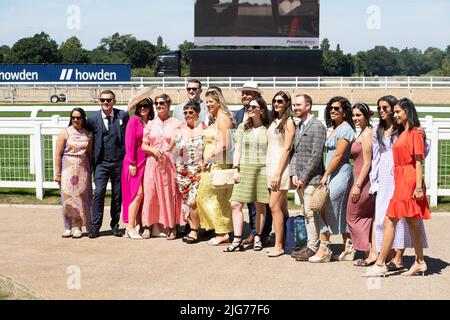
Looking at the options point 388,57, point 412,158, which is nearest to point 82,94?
point 412,158

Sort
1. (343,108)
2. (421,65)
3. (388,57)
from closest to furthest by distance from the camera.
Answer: (343,108)
(388,57)
(421,65)

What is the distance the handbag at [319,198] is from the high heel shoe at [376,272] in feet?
2.76

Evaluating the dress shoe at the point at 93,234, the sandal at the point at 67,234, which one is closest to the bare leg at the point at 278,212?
the dress shoe at the point at 93,234

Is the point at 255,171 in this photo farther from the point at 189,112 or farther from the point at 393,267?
the point at 393,267

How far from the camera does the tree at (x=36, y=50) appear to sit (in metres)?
91.5

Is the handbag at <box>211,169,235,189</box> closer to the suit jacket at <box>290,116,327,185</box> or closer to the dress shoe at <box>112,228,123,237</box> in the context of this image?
the suit jacket at <box>290,116,327,185</box>

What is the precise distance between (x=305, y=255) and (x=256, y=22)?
42009 millimetres

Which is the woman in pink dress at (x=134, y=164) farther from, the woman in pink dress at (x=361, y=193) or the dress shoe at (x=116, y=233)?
the woman in pink dress at (x=361, y=193)

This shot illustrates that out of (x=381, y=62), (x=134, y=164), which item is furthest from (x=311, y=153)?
(x=381, y=62)

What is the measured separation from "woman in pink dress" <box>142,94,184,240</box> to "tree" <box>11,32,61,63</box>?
278ft

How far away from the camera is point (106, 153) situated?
942 centimetres
